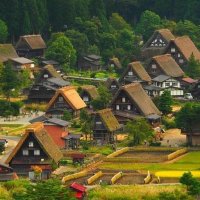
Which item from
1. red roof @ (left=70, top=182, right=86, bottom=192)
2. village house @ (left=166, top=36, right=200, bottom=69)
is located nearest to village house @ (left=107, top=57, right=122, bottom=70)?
village house @ (left=166, top=36, right=200, bottom=69)

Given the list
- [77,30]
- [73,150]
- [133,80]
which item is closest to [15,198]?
[73,150]

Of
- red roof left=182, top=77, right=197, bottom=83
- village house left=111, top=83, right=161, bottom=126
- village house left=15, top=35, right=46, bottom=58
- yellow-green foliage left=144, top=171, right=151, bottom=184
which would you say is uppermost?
village house left=15, top=35, right=46, bottom=58

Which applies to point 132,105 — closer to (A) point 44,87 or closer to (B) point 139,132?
(B) point 139,132

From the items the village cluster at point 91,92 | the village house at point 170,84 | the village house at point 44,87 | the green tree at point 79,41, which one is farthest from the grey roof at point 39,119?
the green tree at point 79,41

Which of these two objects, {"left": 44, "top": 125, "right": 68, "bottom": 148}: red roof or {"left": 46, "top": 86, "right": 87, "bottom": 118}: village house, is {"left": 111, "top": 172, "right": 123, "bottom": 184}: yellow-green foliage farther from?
{"left": 46, "top": 86, "right": 87, "bottom": 118}: village house

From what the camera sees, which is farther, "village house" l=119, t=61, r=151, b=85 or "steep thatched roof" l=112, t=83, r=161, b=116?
"village house" l=119, t=61, r=151, b=85

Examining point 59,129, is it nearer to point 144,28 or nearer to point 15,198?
point 15,198

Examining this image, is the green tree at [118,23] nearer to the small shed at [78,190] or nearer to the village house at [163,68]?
the village house at [163,68]
